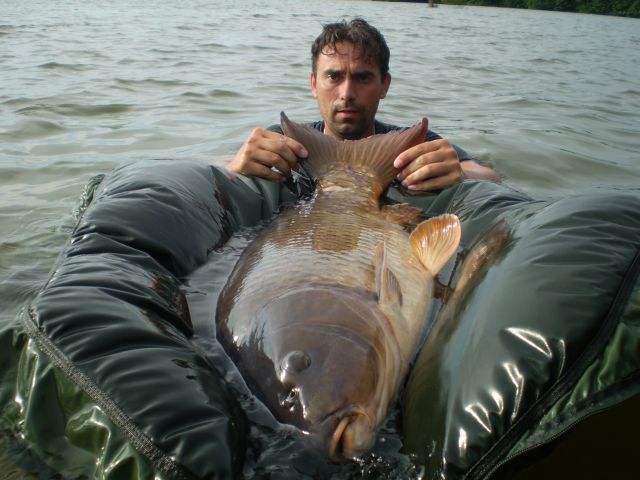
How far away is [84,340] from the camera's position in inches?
68.6

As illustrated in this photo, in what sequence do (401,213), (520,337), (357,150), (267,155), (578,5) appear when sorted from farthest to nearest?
1. (578,5)
2. (357,150)
3. (267,155)
4. (401,213)
5. (520,337)

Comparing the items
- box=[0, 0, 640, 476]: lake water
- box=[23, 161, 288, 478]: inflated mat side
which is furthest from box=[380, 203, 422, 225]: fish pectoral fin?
box=[0, 0, 640, 476]: lake water

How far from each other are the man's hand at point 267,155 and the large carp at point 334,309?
35 centimetres

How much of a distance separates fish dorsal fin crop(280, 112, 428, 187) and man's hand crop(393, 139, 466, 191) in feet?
0.39

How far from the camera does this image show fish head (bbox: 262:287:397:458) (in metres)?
1.78

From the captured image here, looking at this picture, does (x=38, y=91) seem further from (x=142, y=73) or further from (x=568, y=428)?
(x=568, y=428)

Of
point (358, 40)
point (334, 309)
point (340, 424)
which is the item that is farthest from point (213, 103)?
point (340, 424)

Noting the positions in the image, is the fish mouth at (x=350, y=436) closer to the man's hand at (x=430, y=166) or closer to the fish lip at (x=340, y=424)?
the fish lip at (x=340, y=424)

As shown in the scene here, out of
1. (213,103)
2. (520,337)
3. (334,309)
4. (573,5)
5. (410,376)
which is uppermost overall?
(520,337)

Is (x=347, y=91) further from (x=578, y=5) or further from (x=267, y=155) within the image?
(x=578, y=5)

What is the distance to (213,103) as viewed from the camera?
26.9 feet

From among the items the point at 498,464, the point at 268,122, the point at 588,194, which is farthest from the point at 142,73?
the point at 498,464

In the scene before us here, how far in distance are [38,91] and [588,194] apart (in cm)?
749

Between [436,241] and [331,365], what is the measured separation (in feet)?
3.64
